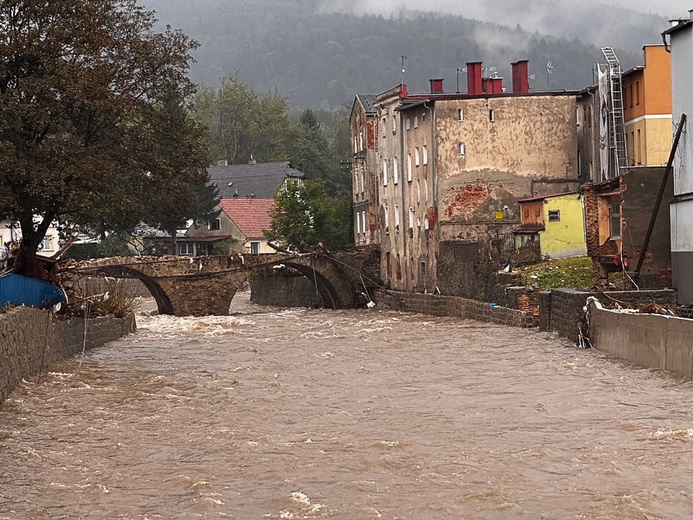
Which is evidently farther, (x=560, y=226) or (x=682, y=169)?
(x=560, y=226)

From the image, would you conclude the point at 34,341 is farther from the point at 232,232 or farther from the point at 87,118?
the point at 232,232

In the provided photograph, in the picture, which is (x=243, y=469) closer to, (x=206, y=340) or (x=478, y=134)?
(x=206, y=340)

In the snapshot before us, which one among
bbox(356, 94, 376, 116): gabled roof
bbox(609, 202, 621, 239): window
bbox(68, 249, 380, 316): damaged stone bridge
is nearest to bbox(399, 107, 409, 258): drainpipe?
bbox(68, 249, 380, 316): damaged stone bridge

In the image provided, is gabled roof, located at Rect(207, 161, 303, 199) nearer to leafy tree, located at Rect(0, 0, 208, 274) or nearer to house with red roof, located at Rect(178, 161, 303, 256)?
house with red roof, located at Rect(178, 161, 303, 256)

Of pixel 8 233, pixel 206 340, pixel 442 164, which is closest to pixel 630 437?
A: pixel 206 340

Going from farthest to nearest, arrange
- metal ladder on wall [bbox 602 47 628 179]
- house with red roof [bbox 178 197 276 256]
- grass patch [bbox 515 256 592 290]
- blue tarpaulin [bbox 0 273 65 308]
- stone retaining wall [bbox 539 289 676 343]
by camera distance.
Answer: house with red roof [bbox 178 197 276 256] < metal ladder on wall [bbox 602 47 628 179] < grass patch [bbox 515 256 592 290] < stone retaining wall [bbox 539 289 676 343] < blue tarpaulin [bbox 0 273 65 308]

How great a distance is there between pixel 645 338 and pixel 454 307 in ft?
82.5

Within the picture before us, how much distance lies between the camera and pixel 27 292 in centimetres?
3197

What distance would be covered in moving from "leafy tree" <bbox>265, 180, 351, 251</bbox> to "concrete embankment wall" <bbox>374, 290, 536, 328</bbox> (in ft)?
44.9

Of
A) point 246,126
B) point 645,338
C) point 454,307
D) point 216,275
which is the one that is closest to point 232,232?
point 216,275

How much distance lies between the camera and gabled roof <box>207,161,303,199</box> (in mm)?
122125

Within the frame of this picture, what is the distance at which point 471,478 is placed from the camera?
17.9 meters

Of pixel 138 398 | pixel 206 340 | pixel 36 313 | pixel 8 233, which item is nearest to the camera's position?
pixel 138 398

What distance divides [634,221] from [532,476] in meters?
27.2
